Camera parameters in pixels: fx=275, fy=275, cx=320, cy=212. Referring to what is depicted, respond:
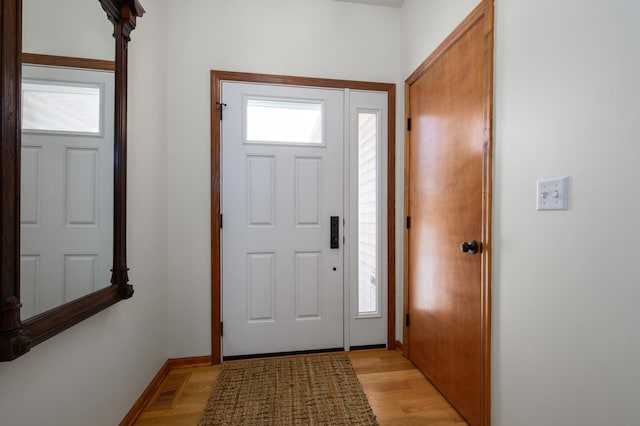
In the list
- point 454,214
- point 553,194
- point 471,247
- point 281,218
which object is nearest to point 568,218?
point 553,194

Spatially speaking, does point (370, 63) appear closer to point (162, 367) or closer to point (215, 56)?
point (215, 56)

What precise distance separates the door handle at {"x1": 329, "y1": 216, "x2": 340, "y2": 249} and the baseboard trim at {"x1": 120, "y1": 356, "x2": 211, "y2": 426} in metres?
1.28

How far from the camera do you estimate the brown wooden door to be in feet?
4.46

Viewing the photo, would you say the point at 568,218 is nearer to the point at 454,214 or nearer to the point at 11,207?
the point at 454,214

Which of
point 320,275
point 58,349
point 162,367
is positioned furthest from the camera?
point 320,275

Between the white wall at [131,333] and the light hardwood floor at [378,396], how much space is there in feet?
0.54

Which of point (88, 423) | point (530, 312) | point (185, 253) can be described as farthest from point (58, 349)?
point (530, 312)

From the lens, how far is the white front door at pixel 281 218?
6.91ft

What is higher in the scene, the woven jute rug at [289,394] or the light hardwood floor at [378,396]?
the woven jute rug at [289,394]

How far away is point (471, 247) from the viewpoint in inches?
55.4

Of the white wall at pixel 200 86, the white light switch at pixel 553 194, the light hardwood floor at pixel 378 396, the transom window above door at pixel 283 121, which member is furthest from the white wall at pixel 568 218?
the white wall at pixel 200 86

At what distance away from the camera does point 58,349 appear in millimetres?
→ 1029

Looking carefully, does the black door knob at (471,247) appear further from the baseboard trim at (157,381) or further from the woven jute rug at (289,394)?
the baseboard trim at (157,381)

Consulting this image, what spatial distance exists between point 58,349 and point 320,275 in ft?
5.06
